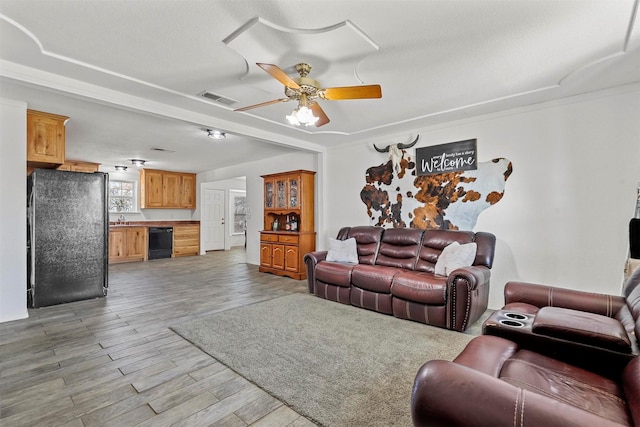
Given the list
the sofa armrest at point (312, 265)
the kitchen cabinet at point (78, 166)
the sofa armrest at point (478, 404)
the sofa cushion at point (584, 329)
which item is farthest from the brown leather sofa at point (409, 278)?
the kitchen cabinet at point (78, 166)

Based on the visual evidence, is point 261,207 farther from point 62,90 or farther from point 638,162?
point 638,162

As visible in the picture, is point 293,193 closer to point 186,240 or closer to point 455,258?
point 455,258

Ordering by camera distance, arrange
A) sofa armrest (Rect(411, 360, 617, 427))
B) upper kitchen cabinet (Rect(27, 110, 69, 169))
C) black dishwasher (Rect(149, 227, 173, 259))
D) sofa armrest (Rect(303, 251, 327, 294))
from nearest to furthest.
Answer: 1. sofa armrest (Rect(411, 360, 617, 427))
2. upper kitchen cabinet (Rect(27, 110, 69, 169))
3. sofa armrest (Rect(303, 251, 327, 294))
4. black dishwasher (Rect(149, 227, 173, 259))

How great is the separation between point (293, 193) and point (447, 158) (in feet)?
9.43

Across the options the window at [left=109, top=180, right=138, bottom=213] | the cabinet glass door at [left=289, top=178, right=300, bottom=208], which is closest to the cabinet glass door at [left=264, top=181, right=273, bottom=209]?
the cabinet glass door at [left=289, top=178, right=300, bottom=208]

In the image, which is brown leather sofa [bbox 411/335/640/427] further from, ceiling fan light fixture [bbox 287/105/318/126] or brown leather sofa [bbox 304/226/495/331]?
ceiling fan light fixture [bbox 287/105/318/126]

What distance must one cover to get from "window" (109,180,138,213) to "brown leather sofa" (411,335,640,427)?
9.32m

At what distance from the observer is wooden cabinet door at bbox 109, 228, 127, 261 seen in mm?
7398

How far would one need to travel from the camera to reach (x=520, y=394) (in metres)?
0.94

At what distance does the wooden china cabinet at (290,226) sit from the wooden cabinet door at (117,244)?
4041mm

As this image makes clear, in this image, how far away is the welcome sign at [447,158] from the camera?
3955mm

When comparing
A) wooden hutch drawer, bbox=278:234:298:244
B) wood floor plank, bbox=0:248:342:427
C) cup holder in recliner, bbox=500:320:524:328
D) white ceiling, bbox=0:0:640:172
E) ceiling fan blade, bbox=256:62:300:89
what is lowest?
wood floor plank, bbox=0:248:342:427

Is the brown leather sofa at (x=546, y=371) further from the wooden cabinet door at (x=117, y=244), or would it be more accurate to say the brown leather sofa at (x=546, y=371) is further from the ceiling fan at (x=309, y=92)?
the wooden cabinet door at (x=117, y=244)

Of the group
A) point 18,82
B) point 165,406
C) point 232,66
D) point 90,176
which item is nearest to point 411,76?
point 232,66
